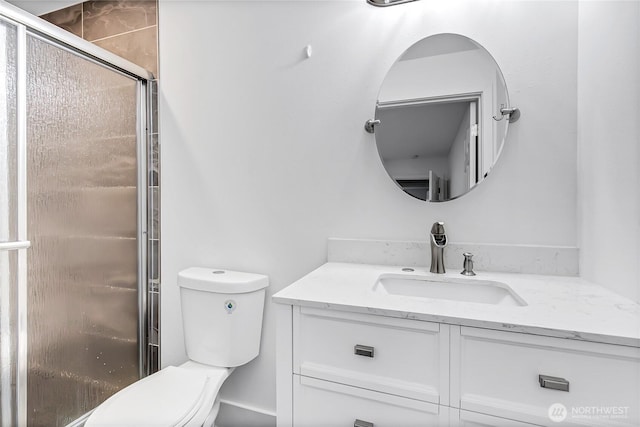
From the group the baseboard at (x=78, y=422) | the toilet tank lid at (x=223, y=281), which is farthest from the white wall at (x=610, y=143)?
the baseboard at (x=78, y=422)

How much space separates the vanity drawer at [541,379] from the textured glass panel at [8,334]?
146 centimetres

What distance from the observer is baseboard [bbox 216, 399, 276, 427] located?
5.05 feet

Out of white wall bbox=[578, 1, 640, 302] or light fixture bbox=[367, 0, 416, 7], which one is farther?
light fixture bbox=[367, 0, 416, 7]

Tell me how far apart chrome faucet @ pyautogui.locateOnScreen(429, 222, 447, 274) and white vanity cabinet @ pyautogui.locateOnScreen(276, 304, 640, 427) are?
423 millimetres

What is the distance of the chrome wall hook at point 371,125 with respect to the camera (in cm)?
133

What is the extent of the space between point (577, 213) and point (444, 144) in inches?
19.7

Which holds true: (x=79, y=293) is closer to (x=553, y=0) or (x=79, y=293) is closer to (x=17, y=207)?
(x=17, y=207)

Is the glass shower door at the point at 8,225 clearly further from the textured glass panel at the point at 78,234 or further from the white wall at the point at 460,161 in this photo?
the white wall at the point at 460,161

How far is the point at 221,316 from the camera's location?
1383 millimetres

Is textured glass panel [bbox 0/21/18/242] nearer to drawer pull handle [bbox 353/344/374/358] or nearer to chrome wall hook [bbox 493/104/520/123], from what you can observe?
drawer pull handle [bbox 353/344/374/358]

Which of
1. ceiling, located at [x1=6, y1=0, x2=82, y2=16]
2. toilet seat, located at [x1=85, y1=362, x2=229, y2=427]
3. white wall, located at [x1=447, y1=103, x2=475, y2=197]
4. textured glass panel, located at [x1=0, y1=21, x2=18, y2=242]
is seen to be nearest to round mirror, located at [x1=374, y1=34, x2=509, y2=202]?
white wall, located at [x1=447, y1=103, x2=475, y2=197]

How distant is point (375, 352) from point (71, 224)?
1340 mm

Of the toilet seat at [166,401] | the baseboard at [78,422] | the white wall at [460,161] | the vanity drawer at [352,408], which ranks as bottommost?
the baseboard at [78,422]

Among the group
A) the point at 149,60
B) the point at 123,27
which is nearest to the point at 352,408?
the point at 149,60
